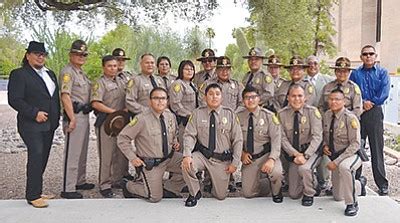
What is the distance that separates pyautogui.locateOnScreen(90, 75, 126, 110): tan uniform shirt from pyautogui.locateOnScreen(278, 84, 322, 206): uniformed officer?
70.0 inches

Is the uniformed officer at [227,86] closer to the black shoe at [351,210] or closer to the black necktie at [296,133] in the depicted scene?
the black necktie at [296,133]

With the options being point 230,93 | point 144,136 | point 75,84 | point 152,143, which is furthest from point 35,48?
point 230,93

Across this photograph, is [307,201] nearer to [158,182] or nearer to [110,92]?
[158,182]

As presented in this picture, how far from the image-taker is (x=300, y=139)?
16.8ft

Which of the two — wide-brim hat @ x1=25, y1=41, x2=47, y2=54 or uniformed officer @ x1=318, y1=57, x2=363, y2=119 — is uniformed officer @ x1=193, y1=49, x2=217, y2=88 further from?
wide-brim hat @ x1=25, y1=41, x2=47, y2=54

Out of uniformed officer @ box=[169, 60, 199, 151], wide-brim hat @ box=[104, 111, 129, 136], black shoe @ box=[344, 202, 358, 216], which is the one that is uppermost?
uniformed officer @ box=[169, 60, 199, 151]

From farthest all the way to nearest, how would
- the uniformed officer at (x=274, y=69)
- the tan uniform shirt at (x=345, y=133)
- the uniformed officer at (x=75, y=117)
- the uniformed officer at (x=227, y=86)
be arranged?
the uniformed officer at (x=274, y=69), the uniformed officer at (x=227, y=86), the uniformed officer at (x=75, y=117), the tan uniform shirt at (x=345, y=133)

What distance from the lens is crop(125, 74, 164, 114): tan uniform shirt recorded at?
17.9 ft

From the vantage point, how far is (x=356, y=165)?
4789mm

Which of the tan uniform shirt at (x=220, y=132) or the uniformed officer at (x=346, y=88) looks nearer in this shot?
the tan uniform shirt at (x=220, y=132)

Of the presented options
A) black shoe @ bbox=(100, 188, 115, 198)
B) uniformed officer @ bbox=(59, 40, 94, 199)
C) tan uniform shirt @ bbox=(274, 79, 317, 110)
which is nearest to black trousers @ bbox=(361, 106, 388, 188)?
tan uniform shirt @ bbox=(274, 79, 317, 110)

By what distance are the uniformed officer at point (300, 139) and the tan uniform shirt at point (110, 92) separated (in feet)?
5.83

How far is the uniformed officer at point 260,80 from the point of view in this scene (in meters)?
5.69

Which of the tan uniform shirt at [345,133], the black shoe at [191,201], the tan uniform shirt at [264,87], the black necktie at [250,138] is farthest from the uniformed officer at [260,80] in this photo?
the black shoe at [191,201]
